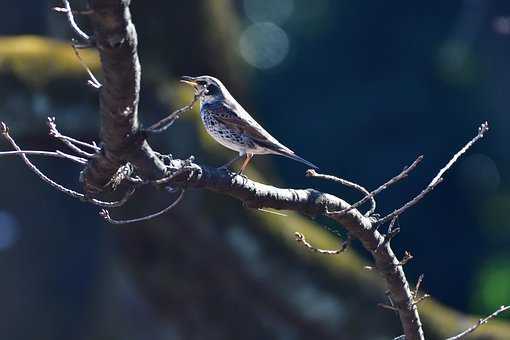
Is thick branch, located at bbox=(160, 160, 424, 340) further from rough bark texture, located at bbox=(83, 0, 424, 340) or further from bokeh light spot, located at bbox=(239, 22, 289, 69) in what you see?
bokeh light spot, located at bbox=(239, 22, 289, 69)

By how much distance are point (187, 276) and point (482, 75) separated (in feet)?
20.1

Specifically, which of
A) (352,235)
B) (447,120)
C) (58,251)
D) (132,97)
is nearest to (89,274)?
(58,251)

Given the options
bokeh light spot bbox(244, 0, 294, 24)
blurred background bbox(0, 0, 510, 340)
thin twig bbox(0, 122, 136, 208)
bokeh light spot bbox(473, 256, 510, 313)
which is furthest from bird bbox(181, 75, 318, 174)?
bokeh light spot bbox(244, 0, 294, 24)

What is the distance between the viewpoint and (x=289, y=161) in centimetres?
1174

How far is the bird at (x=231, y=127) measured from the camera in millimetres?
4418

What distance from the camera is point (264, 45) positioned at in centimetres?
1390

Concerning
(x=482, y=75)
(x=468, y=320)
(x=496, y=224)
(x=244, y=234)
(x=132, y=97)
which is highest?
(x=482, y=75)

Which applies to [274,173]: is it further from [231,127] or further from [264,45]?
[264,45]

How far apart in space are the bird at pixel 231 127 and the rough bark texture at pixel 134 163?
0.91 metres

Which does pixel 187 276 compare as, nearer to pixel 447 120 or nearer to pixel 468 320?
pixel 468 320

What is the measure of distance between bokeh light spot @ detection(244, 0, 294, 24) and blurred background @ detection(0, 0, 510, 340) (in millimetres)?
27

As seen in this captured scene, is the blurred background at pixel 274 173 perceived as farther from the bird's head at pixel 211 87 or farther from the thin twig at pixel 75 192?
the bird's head at pixel 211 87

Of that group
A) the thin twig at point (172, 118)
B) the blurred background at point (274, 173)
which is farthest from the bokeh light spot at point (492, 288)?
the thin twig at point (172, 118)

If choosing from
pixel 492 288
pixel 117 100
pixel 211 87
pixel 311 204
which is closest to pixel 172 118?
pixel 117 100
